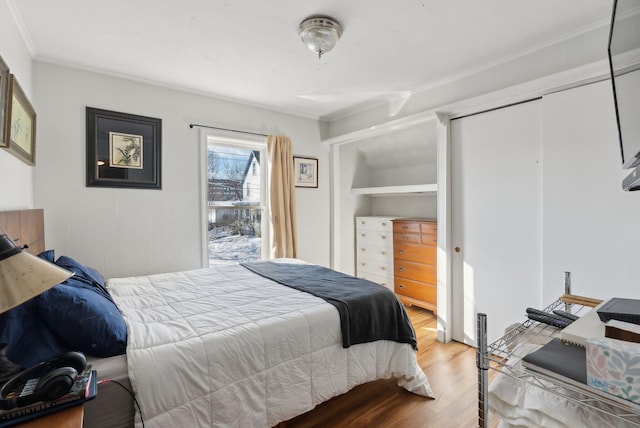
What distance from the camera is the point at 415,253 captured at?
151 inches

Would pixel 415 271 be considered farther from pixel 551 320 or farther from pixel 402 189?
pixel 551 320

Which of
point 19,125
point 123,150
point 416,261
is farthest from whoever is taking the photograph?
point 416,261

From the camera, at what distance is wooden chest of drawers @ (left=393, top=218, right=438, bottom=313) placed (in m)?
3.67

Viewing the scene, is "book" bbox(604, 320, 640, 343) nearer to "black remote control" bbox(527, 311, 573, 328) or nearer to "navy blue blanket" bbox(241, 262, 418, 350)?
"black remote control" bbox(527, 311, 573, 328)

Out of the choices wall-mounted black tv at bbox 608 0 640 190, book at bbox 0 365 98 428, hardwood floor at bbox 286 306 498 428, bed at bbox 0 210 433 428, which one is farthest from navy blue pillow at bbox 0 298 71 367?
wall-mounted black tv at bbox 608 0 640 190

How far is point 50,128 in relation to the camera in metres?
2.51

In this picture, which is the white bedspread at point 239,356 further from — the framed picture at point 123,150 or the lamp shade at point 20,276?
the framed picture at point 123,150

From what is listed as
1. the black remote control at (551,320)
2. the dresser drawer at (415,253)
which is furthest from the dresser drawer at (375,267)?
the black remote control at (551,320)

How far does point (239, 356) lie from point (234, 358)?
3cm

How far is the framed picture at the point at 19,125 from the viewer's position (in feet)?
5.25

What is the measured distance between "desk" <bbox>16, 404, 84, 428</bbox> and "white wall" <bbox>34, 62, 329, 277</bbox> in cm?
219

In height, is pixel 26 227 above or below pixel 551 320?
above

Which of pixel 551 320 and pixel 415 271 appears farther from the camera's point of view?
pixel 415 271

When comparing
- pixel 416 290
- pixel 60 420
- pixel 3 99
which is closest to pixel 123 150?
pixel 3 99
